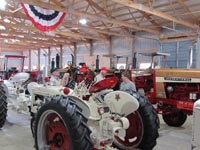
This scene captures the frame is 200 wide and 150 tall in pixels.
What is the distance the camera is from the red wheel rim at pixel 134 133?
11.3 feet

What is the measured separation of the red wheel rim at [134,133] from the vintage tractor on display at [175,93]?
5.83 feet

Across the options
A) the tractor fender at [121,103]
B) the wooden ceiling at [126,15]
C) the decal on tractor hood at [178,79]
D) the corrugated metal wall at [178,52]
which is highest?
the wooden ceiling at [126,15]

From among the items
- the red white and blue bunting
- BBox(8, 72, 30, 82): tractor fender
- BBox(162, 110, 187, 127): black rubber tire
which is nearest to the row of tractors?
BBox(162, 110, 187, 127): black rubber tire

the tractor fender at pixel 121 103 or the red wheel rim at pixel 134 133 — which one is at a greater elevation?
the tractor fender at pixel 121 103

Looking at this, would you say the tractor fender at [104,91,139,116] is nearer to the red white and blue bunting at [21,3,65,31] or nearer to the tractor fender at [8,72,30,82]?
the tractor fender at [8,72,30,82]

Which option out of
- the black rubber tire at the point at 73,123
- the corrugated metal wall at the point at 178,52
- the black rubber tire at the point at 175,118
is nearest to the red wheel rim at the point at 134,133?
the black rubber tire at the point at 73,123

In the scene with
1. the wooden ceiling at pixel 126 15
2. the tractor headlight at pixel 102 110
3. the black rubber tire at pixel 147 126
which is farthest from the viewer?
the wooden ceiling at pixel 126 15

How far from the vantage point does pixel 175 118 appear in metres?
5.52

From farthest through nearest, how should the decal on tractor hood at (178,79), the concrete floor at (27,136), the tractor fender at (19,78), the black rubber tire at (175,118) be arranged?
the tractor fender at (19,78) < the black rubber tire at (175,118) < the decal on tractor hood at (178,79) < the concrete floor at (27,136)

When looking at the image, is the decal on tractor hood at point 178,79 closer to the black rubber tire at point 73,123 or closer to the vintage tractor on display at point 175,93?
the vintage tractor on display at point 175,93

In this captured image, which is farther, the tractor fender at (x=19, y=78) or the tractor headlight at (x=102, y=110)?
the tractor fender at (x=19, y=78)

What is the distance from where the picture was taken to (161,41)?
12.6m

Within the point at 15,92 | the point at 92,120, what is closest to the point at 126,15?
the point at 15,92

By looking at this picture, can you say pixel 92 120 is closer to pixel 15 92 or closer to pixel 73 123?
pixel 73 123
